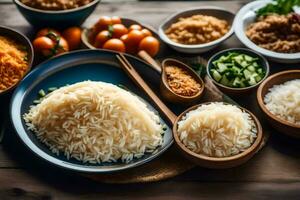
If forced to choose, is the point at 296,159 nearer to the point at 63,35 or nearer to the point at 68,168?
the point at 68,168

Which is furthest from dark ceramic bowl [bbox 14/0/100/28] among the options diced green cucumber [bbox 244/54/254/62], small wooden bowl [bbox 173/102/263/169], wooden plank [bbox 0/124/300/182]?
small wooden bowl [bbox 173/102/263/169]

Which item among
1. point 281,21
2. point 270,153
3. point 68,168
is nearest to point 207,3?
point 281,21

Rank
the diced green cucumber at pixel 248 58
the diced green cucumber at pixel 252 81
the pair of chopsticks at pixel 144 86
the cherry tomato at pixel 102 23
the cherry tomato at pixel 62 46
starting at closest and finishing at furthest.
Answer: the pair of chopsticks at pixel 144 86 < the diced green cucumber at pixel 252 81 < the diced green cucumber at pixel 248 58 < the cherry tomato at pixel 62 46 < the cherry tomato at pixel 102 23

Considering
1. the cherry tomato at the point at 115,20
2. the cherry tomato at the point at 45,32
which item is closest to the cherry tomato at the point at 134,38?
the cherry tomato at the point at 115,20

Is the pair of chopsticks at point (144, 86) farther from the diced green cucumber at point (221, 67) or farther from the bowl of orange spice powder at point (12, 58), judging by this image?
the bowl of orange spice powder at point (12, 58)

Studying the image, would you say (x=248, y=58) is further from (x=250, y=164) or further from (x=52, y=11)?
(x=52, y=11)

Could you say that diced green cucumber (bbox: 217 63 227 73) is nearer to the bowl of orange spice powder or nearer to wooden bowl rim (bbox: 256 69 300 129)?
wooden bowl rim (bbox: 256 69 300 129)

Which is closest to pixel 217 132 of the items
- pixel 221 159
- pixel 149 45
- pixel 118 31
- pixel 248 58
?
pixel 221 159
